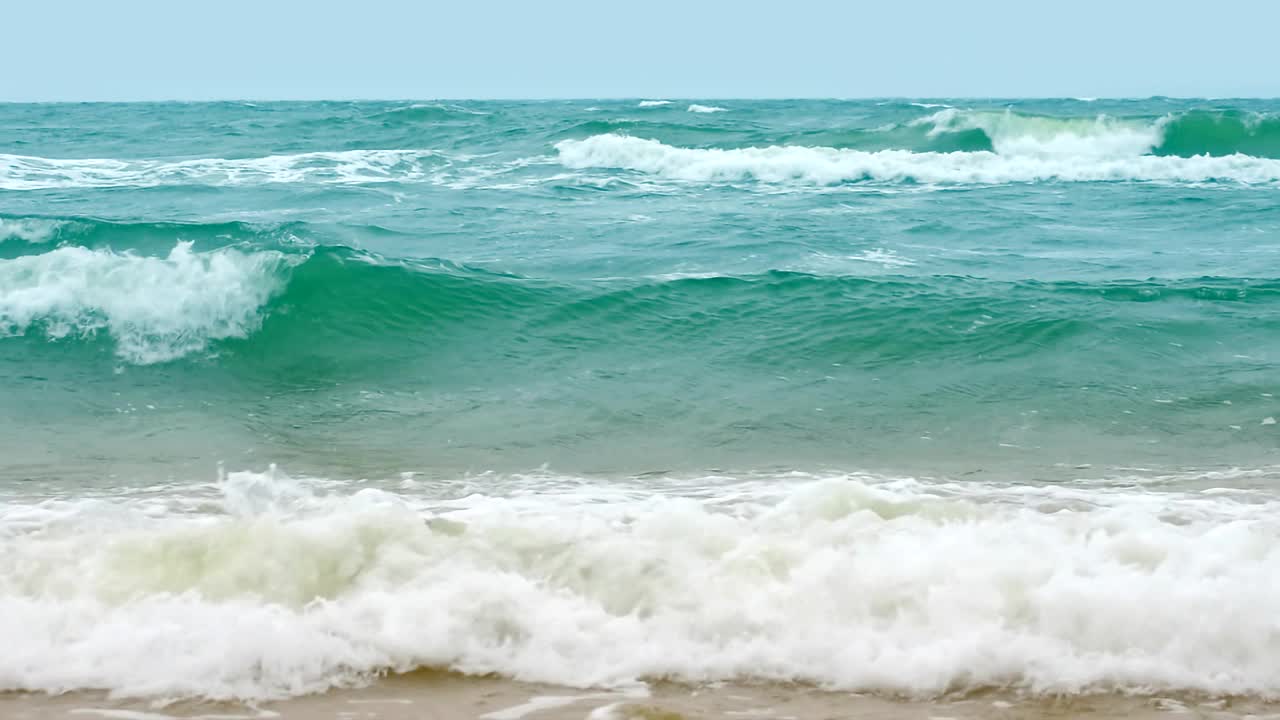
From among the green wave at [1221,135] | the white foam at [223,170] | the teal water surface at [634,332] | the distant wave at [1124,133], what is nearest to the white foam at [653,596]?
the teal water surface at [634,332]

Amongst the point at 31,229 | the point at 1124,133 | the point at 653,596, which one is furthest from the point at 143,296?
the point at 1124,133

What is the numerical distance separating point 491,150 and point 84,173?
8.53 m

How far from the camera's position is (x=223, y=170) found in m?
22.7

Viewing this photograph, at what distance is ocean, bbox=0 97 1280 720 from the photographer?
396 cm

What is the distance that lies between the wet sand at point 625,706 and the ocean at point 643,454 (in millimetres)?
67

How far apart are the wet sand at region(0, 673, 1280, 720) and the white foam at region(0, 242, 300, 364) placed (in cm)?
553

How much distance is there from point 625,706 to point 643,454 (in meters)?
2.93

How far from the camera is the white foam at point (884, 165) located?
2308cm

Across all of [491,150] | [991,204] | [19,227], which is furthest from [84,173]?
[991,204]

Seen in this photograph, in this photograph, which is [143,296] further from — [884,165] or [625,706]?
[884,165]

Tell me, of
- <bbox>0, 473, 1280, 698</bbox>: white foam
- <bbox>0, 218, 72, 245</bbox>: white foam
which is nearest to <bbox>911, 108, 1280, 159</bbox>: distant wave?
<bbox>0, 218, 72, 245</bbox>: white foam

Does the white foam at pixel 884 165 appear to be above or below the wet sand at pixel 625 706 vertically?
above

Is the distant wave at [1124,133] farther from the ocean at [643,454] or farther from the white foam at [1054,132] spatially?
the ocean at [643,454]

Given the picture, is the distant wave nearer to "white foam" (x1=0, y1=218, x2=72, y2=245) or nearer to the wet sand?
"white foam" (x1=0, y1=218, x2=72, y2=245)
